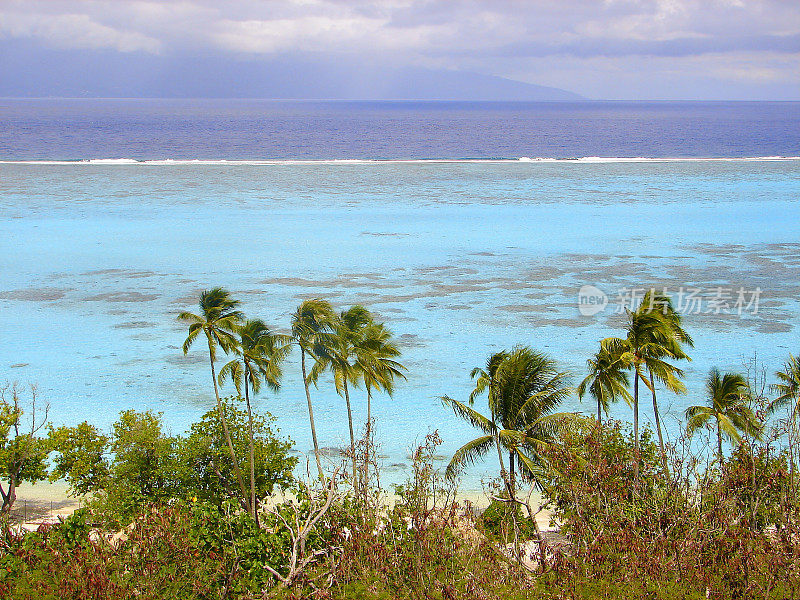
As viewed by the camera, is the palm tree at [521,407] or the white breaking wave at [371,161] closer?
the palm tree at [521,407]

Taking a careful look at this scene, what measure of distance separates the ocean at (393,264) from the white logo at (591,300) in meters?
0.35

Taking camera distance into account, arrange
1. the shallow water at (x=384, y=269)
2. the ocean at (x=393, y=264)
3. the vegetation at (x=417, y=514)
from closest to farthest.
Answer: the vegetation at (x=417, y=514), the shallow water at (x=384, y=269), the ocean at (x=393, y=264)

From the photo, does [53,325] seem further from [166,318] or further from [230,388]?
[230,388]

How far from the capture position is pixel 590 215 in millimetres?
52906

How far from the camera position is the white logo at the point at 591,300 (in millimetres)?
31922

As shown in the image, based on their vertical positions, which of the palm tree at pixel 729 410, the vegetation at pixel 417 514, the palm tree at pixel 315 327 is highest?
the palm tree at pixel 315 327

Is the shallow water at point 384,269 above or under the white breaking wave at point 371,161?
under

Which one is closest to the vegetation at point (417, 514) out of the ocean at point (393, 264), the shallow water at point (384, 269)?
the ocean at point (393, 264)

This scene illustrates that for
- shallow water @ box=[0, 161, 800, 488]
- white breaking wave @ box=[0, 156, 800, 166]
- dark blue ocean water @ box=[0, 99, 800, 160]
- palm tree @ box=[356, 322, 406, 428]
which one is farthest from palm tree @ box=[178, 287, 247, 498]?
dark blue ocean water @ box=[0, 99, 800, 160]

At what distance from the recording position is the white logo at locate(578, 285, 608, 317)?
31922mm

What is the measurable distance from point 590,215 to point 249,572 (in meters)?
43.4

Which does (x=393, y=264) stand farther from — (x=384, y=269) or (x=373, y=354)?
(x=373, y=354)

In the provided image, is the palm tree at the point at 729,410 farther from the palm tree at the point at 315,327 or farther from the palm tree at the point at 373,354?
the palm tree at the point at 315,327

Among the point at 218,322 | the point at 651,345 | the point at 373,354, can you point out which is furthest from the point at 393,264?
the point at 651,345
